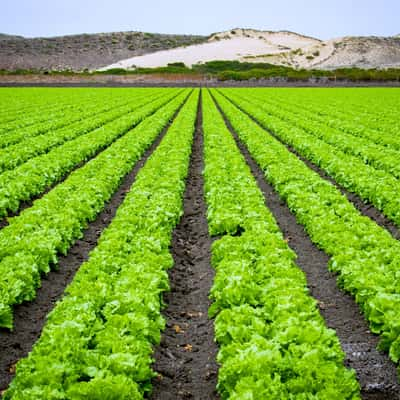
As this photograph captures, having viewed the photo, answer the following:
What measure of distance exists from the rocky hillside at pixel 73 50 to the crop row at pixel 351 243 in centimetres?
14796

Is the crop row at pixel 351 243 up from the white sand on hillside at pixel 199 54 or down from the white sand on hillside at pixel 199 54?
down

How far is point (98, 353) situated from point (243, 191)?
7491 mm

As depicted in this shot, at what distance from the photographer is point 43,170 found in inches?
572

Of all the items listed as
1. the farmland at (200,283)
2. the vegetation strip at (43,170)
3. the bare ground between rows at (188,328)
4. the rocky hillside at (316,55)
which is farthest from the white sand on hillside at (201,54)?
the bare ground between rows at (188,328)

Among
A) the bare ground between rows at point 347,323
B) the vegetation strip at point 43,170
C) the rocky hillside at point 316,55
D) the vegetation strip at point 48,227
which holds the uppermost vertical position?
the rocky hillside at point 316,55

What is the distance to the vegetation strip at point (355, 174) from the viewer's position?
38.4ft

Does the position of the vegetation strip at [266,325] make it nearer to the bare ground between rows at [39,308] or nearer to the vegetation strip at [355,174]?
the bare ground between rows at [39,308]

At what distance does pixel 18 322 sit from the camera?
701 cm

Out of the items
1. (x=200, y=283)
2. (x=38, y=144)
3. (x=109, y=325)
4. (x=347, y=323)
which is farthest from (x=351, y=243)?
(x=38, y=144)

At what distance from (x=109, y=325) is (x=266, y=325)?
2081 millimetres

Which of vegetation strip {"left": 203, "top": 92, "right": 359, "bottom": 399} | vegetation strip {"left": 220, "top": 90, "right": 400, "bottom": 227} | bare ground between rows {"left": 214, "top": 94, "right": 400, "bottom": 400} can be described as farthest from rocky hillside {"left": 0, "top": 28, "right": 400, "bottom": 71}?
vegetation strip {"left": 203, "top": 92, "right": 359, "bottom": 399}

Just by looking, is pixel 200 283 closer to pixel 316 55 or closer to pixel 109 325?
pixel 109 325

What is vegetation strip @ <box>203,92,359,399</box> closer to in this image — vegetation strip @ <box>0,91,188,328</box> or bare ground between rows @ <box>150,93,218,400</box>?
bare ground between rows @ <box>150,93,218,400</box>

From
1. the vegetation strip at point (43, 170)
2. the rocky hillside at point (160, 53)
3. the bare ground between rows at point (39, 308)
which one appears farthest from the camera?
the rocky hillside at point (160, 53)
